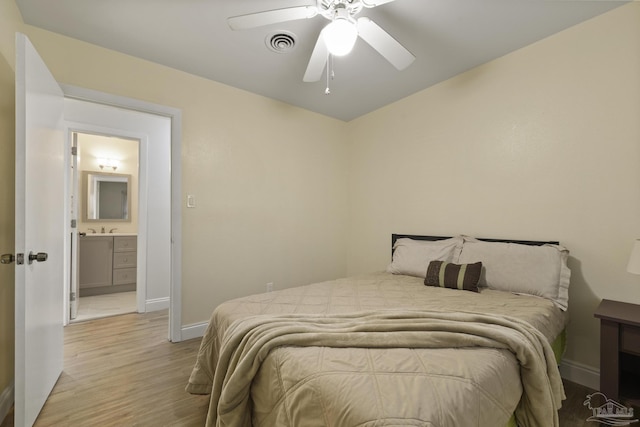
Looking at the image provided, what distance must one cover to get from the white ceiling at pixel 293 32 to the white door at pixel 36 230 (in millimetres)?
530

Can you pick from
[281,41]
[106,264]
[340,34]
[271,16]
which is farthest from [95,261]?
[340,34]

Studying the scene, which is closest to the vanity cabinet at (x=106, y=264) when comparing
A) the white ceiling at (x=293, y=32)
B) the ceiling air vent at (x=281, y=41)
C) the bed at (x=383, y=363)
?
the white ceiling at (x=293, y=32)

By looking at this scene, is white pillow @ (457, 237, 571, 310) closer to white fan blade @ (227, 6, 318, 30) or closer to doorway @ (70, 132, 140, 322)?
white fan blade @ (227, 6, 318, 30)

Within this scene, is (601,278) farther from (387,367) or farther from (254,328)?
(254,328)

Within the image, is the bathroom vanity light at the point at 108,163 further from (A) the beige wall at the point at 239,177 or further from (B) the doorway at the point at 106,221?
(A) the beige wall at the point at 239,177

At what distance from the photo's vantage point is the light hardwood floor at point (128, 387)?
1.68 m

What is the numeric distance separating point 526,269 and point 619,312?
0.48m

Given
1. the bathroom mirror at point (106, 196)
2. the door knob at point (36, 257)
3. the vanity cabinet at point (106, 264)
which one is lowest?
the vanity cabinet at point (106, 264)

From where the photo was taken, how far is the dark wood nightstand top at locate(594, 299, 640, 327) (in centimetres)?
154

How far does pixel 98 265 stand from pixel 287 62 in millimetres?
4149

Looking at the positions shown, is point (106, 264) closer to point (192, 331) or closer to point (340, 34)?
point (192, 331)

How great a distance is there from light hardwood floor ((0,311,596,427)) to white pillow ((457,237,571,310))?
2.28ft

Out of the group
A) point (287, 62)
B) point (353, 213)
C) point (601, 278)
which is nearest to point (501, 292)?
point (601, 278)

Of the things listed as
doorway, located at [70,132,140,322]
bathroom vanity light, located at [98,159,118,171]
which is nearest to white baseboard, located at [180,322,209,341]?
doorway, located at [70,132,140,322]
